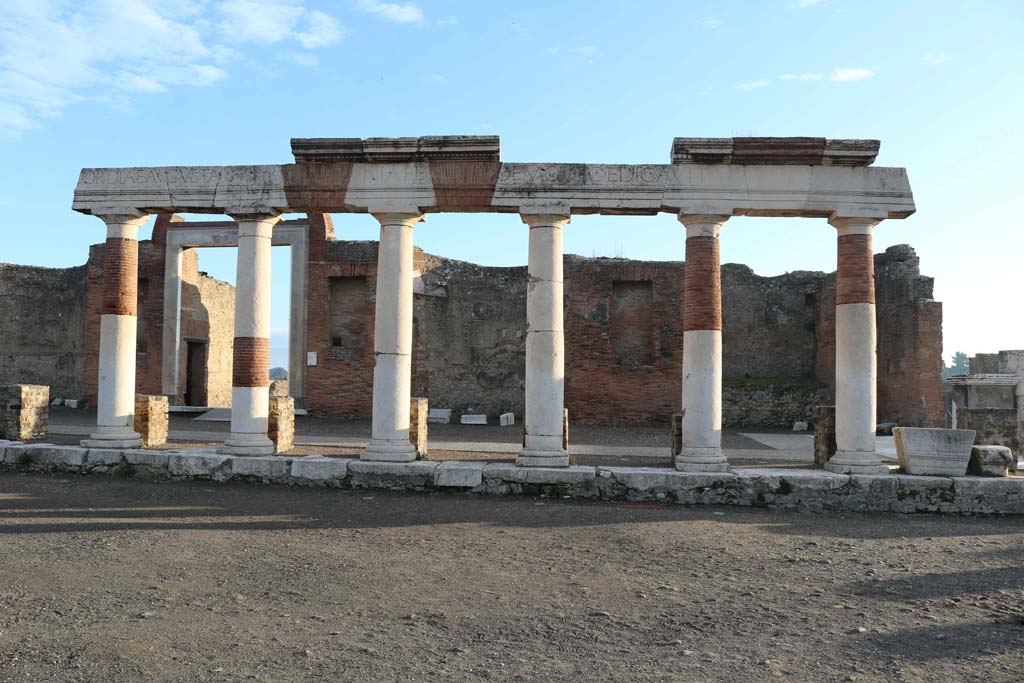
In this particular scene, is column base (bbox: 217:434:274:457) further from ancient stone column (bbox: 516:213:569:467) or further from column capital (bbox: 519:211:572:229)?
column capital (bbox: 519:211:572:229)

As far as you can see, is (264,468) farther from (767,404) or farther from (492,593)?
(767,404)

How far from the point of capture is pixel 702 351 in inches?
373

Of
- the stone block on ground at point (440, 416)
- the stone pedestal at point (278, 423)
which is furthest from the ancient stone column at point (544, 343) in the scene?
the stone block on ground at point (440, 416)

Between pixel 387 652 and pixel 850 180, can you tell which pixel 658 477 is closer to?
pixel 850 180

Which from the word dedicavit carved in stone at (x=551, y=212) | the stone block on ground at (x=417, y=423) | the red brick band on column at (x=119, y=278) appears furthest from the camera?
the stone block on ground at (x=417, y=423)

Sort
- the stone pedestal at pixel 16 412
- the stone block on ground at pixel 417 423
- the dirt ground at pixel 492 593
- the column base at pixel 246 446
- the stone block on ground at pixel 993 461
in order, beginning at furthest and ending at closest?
the stone pedestal at pixel 16 412
the stone block on ground at pixel 417 423
the column base at pixel 246 446
the stone block on ground at pixel 993 461
the dirt ground at pixel 492 593

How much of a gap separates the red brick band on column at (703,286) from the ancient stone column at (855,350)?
1.77 metres

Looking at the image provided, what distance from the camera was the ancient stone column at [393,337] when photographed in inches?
384

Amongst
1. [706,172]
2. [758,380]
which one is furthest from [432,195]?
[758,380]

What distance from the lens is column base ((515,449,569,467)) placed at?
9305 mm

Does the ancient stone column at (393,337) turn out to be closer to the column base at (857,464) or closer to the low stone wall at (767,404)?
the column base at (857,464)

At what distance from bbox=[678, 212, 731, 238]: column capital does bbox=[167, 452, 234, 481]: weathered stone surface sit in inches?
284

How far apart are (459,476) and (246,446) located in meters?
3.24

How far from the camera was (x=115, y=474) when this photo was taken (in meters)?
9.80
